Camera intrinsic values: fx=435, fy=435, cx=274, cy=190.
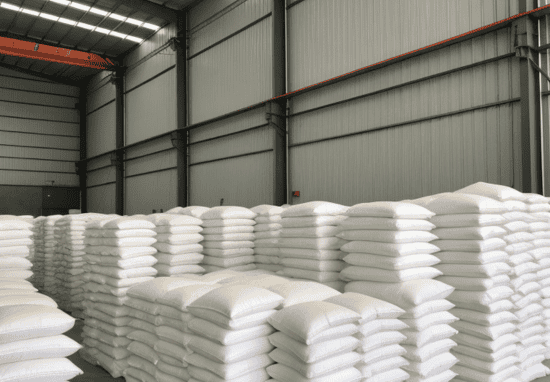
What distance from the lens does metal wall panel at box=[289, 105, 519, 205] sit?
22.5ft

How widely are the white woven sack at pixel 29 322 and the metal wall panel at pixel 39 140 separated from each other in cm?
2012

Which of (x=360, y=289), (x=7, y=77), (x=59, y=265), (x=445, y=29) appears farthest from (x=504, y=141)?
(x=7, y=77)

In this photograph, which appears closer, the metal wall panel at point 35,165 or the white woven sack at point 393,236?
the white woven sack at point 393,236

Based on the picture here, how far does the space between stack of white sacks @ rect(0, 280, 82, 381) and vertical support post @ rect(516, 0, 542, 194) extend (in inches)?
243

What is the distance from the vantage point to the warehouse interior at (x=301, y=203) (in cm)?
264

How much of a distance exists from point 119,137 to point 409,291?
55.7 feet

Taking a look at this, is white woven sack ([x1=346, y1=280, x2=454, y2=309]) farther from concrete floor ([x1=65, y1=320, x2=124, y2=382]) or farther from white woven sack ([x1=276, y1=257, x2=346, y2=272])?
concrete floor ([x1=65, y1=320, x2=124, y2=382])

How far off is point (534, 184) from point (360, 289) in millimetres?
4140

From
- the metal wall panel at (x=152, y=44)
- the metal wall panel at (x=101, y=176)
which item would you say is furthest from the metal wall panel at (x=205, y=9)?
the metal wall panel at (x=101, y=176)

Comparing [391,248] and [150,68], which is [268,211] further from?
[150,68]

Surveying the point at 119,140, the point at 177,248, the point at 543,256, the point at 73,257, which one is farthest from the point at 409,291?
the point at 119,140

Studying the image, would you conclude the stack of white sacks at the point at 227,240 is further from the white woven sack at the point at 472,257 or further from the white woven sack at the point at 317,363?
the white woven sack at the point at 317,363

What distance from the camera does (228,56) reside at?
12344 mm

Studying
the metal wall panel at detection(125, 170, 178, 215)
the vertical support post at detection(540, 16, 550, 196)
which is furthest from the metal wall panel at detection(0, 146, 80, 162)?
the vertical support post at detection(540, 16, 550, 196)
